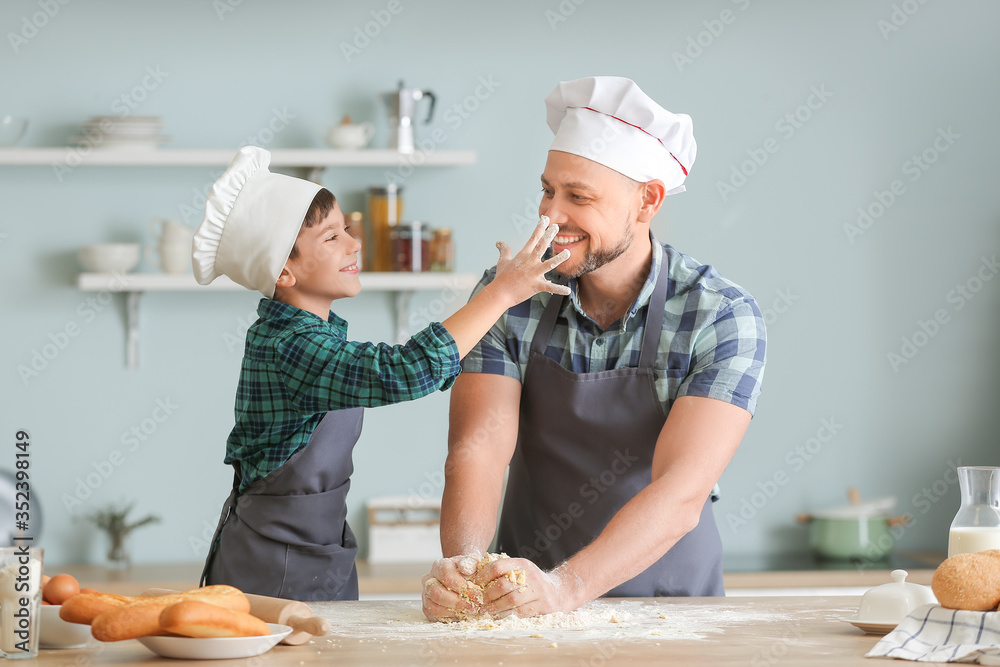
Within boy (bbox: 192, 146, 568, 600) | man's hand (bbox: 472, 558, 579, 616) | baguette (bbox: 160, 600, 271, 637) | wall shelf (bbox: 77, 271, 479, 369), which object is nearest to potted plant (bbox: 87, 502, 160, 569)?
wall shelf (bbox: 77, 271, 479, 369)

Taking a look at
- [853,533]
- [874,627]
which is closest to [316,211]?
[874,627]

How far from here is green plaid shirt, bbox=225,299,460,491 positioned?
1.35m

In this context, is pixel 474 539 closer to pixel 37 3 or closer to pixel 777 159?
pixel 777 159

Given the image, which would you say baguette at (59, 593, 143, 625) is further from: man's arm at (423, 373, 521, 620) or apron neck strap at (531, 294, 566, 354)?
apron neck strap at (531, 294, 566, 354)

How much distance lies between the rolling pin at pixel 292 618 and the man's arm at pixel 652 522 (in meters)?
0.25

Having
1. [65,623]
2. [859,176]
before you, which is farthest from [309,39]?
[65,623]

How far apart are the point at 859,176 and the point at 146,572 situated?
8.52 ft

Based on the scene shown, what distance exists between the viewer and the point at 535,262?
1438 millimetres

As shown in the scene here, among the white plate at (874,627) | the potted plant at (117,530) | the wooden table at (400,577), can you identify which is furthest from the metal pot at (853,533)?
the potted plant at (117,530)

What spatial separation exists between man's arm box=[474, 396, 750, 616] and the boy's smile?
0.54 metres

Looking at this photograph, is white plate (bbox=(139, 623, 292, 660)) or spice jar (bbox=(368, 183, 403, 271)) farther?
spice jar (bbox=(368, 183, 403, 271))

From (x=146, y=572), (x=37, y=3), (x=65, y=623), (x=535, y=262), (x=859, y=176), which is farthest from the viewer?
(x=859, y=176)

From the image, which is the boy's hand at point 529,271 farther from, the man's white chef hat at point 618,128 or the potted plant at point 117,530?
the potted plant at point 117,530

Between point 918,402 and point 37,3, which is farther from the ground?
point 37,3
